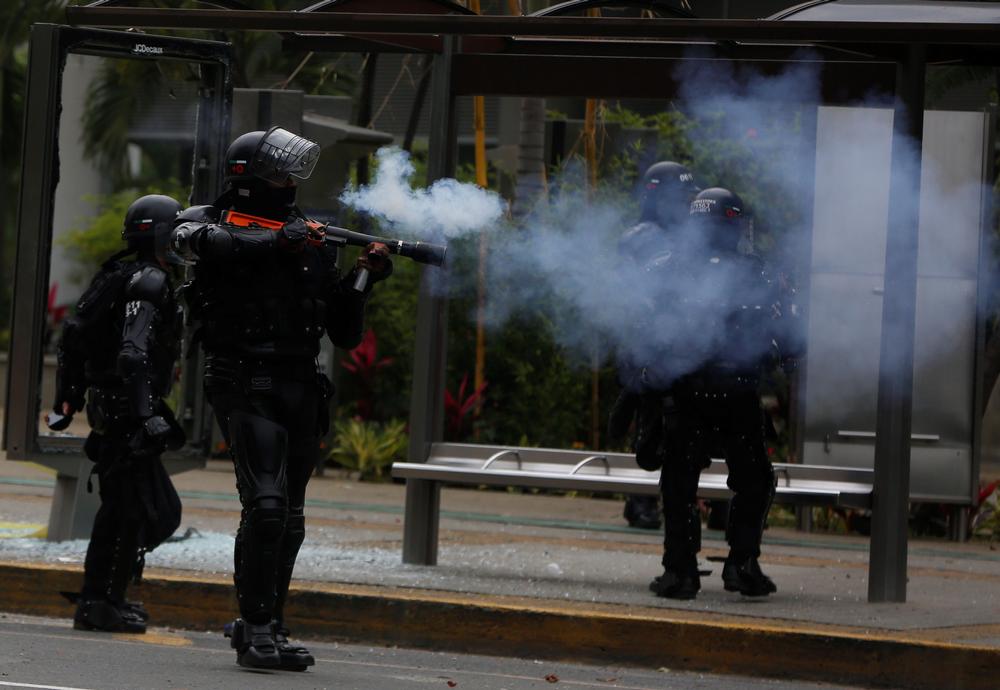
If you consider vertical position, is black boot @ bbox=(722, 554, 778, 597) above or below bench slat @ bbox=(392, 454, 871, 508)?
below

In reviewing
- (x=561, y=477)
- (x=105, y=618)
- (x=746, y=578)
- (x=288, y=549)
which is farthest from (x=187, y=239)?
(x=746, y=578)

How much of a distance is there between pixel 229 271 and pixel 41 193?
8.05 feet

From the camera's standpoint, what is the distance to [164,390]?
280 inches

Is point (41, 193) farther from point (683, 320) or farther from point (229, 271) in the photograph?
point (683, 320)

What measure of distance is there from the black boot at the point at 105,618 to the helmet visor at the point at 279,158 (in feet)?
6.64

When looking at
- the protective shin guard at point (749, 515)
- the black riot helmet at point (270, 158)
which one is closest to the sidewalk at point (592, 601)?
the protective shin guard at point (749, 515)

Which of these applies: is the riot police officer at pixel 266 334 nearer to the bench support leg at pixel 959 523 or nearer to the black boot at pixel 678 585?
the black boot at pixel 678 585

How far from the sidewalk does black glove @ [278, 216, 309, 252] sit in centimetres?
191

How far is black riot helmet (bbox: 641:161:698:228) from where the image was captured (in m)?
8.77

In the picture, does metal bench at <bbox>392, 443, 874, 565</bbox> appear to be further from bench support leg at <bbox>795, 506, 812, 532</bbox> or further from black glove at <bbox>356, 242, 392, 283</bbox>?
bench support leg at <bbox>795, 506, 812, 532</bbox>

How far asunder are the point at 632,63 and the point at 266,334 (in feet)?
9.04

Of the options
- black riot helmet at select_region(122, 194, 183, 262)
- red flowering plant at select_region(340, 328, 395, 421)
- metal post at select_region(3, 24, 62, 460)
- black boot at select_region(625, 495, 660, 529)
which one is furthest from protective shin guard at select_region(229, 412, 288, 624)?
red flowering plant at select_region(340, 328, 395, 421)

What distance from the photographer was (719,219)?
7.81 meters

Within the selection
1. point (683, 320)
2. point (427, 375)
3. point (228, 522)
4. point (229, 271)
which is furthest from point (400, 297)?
point (229, 271)
